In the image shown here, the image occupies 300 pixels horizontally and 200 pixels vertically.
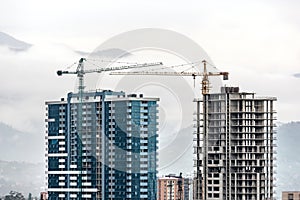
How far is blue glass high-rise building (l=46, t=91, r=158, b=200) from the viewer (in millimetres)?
28234

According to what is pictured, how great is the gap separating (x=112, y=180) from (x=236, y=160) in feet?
30.5

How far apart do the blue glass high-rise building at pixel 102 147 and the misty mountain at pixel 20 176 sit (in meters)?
8.24

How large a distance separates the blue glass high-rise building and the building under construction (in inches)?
313

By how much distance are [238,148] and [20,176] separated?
23.5 metres

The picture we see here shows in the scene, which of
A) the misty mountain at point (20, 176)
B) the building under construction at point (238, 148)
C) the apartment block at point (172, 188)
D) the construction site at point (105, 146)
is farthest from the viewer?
the misty mountain at point (20, 176)

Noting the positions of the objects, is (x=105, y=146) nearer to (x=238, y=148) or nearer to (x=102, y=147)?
(x=102, y=147)

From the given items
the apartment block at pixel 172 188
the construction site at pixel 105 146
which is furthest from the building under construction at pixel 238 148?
the apartment block at pixel 172 188

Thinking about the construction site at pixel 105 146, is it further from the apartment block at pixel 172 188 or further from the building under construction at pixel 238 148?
the building under construction at pixel 238 148

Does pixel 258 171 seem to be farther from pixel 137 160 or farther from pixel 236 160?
pixel 137 160

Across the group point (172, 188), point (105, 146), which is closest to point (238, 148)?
point (105, 146)

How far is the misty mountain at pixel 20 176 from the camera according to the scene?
128 feet

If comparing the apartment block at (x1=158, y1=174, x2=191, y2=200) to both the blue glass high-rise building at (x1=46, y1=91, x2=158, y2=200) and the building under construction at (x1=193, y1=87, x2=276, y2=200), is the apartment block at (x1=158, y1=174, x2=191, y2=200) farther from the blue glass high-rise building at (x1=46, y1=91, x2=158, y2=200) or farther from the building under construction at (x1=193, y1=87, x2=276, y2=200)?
the building under construction at (x1=193, y1=87, x2=276, y2=200)

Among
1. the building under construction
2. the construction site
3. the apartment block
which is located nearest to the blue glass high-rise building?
the construction site

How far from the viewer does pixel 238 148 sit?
19.9 meters
